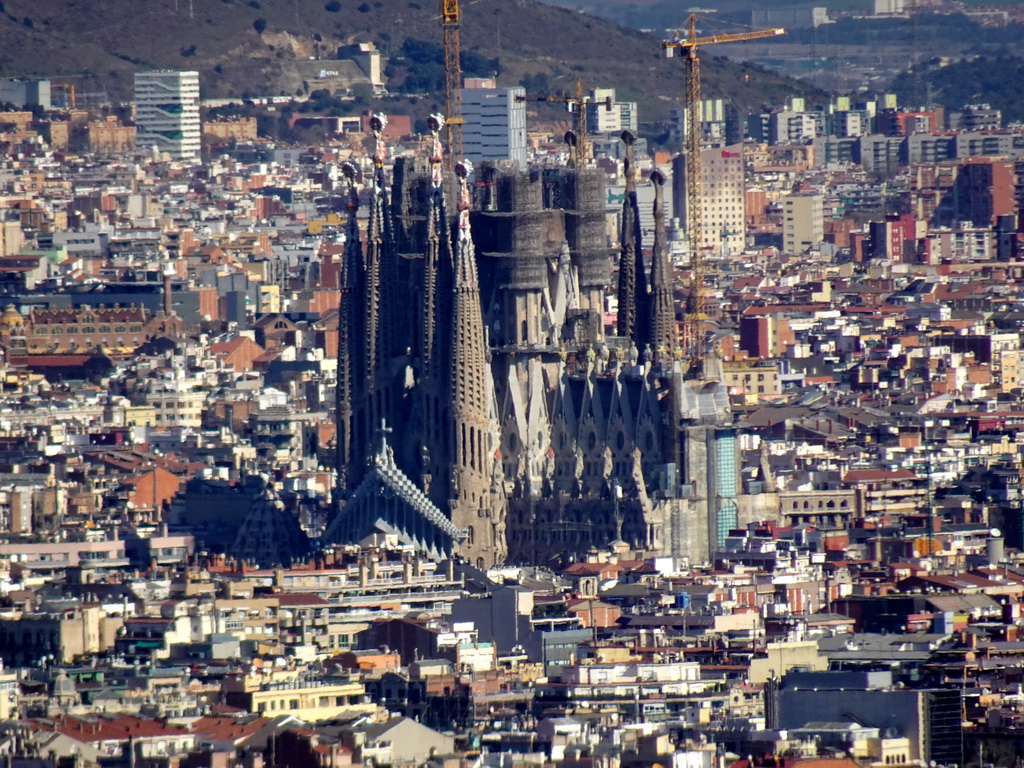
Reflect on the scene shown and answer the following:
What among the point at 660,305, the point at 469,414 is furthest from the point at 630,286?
the point at 469,414

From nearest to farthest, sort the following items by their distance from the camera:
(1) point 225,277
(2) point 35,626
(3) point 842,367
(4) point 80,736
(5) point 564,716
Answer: (4) point 80,736 → (5) point 564,716 → (2) point 35,626 → (3) point 842,367 → (1) point 225,277

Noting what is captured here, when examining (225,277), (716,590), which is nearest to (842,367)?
(225,277)

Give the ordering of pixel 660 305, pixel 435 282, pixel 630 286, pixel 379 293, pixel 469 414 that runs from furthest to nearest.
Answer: pixel 630 286
pixel 660 305
pixel 379 293
pixel 435 282
pixel 469 414

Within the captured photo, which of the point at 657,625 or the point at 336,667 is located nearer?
the point at 336,667

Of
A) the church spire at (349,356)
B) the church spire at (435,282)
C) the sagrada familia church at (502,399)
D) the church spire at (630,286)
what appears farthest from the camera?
the church spire at (630,286)

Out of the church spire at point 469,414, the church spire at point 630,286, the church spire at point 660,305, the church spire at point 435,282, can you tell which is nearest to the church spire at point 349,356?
the church spire at point 435,282

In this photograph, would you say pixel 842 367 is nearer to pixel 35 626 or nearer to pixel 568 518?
pixel 568 518

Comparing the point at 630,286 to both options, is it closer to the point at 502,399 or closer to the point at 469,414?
the point at 502,399

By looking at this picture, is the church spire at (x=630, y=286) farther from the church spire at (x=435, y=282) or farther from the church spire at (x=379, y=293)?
the church spire at (x=379, y=293)
